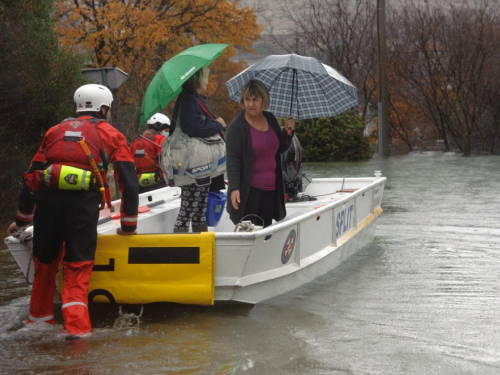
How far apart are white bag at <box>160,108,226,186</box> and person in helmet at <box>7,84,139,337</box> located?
966 millimetres

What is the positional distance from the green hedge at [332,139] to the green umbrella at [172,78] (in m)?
19.7

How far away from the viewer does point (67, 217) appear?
5988 mm

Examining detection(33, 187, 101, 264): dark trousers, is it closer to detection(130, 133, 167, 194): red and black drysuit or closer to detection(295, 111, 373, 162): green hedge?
detection(130, 133, 167, 194): red and black drysuit

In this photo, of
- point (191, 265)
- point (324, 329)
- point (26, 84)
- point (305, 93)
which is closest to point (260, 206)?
point (191, 265)

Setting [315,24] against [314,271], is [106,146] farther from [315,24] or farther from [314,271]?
[315,24]

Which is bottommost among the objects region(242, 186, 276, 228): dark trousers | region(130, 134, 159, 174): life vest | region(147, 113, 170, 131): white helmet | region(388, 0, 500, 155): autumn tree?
region(242, 186, 276, 228): dark trousers

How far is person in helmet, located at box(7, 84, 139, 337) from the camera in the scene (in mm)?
5926

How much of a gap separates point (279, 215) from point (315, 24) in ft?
102

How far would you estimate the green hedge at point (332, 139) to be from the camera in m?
27.0

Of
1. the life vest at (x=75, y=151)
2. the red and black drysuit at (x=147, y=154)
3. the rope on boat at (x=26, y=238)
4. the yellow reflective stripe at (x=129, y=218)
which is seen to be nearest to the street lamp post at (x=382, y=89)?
the red and black drysuit at (x=147, y=154)

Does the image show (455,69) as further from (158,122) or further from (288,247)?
(288,247)

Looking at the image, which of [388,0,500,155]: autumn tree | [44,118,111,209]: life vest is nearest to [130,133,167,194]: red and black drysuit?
[44,118,111,209]: life vest

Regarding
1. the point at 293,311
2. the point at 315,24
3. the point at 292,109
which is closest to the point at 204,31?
the point at 315,24

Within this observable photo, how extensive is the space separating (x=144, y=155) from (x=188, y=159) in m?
3.00
